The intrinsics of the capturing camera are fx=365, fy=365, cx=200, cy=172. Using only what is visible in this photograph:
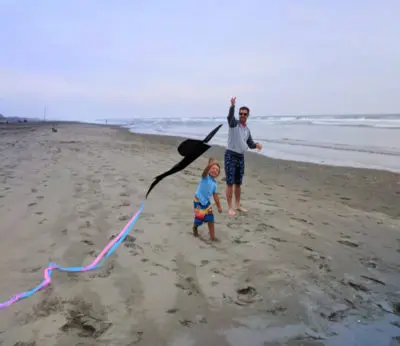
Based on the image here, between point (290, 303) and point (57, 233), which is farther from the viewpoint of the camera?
point (57, 233)

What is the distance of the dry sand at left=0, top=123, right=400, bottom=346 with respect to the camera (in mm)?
2785

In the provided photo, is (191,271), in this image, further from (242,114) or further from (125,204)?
(242,114)

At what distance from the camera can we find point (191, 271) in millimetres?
3719

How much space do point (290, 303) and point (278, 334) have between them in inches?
19.6

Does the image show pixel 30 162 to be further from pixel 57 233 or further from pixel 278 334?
pixel 278 334

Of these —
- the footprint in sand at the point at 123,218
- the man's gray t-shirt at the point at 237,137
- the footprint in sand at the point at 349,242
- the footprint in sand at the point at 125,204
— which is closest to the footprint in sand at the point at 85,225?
the footprint in sand at the point at 123,218

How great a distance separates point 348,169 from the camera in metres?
11.3

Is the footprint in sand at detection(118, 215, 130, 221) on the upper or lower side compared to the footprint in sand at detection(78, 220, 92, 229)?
upper

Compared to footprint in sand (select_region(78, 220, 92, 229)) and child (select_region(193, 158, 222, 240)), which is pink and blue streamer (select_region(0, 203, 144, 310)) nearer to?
footprint in sand (select_region(78, 220, 92, 229))

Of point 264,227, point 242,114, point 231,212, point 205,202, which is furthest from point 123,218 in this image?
point 242,114

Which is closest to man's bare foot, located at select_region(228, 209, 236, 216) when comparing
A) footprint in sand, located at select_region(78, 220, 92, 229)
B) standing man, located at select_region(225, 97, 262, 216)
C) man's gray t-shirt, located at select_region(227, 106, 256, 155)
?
standing man, located at select_region(225, 97, 262, 216)

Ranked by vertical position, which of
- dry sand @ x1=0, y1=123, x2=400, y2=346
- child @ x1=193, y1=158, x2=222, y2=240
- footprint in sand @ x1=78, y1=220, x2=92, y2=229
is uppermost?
child @ x1=193, y1=158, x2=222, y2=240

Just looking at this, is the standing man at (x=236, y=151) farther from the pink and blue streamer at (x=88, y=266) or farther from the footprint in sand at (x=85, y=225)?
the footprint in sand at (x=85, y=225)

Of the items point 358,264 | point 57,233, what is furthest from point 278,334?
point 57,233
